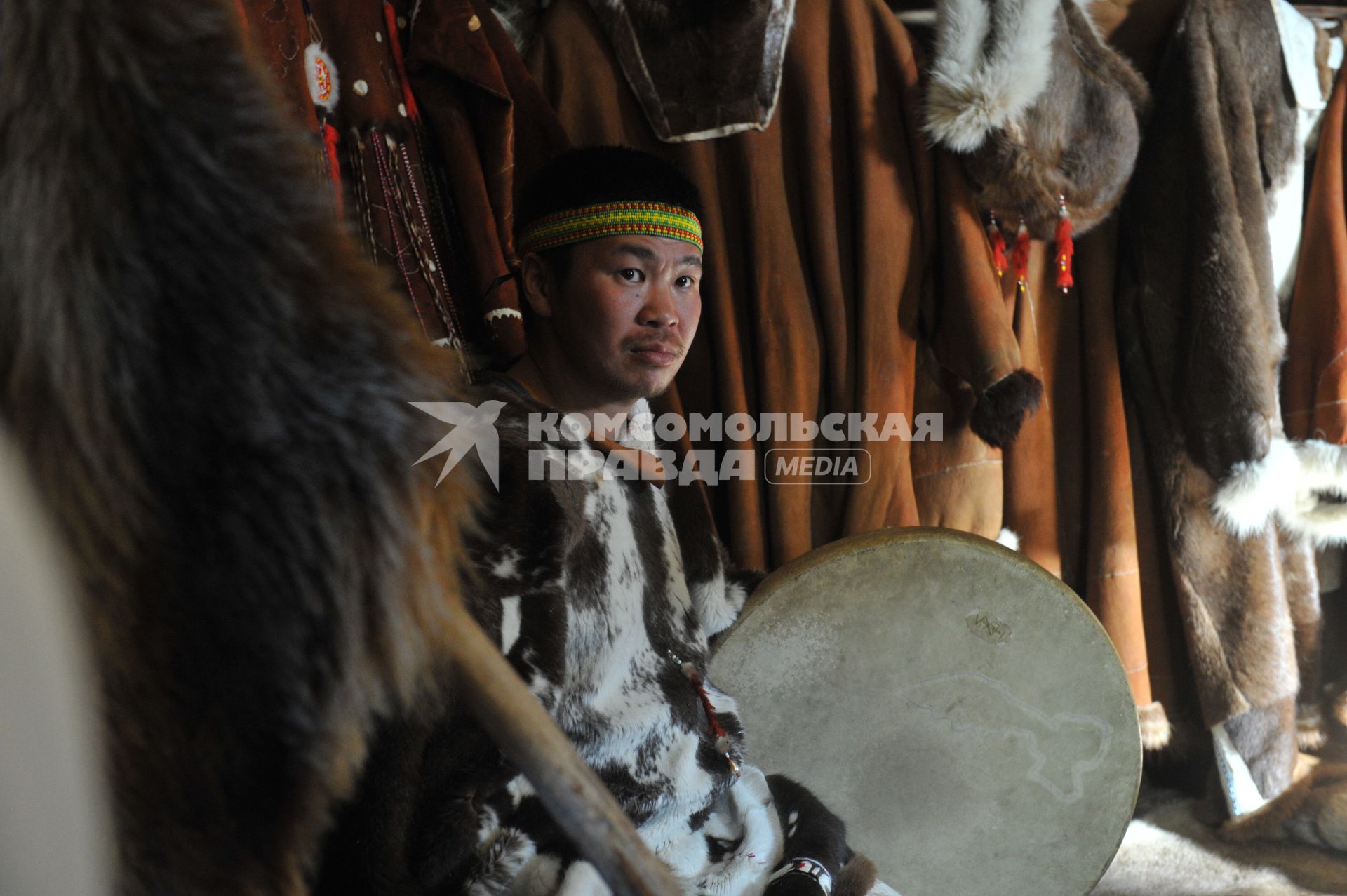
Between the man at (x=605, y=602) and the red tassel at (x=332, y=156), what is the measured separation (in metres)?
0.28

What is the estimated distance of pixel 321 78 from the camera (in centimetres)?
142

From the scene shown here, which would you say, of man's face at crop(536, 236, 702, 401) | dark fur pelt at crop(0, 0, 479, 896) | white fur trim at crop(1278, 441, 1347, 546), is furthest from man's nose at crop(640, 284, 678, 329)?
white fur trim at crop(1278, 441, 1347, 546)

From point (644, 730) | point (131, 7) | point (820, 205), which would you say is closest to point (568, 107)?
point (820, 205)

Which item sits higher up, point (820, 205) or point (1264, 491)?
point (820, 205)

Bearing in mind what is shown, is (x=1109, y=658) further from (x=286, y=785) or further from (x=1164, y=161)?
(x=286, y=785)

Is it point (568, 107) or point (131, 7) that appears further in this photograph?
point (568, 107)

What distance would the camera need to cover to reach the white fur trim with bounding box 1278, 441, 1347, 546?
2.01 metres

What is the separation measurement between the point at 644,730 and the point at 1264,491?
1551 mm

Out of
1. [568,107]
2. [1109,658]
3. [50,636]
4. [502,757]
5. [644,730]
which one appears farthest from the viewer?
[568,107]

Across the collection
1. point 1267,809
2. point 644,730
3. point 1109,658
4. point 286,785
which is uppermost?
point 286,785

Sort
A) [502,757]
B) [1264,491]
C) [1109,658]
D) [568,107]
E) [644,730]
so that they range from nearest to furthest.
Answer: [502,757] < [644,730] < [1109,658] < [568,107] < [1264,491]

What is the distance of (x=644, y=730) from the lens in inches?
44.1

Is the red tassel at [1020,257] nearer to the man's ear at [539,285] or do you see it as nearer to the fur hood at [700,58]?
the fur hood at [700,58]

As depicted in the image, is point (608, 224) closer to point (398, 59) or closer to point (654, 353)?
point (654, 353)
